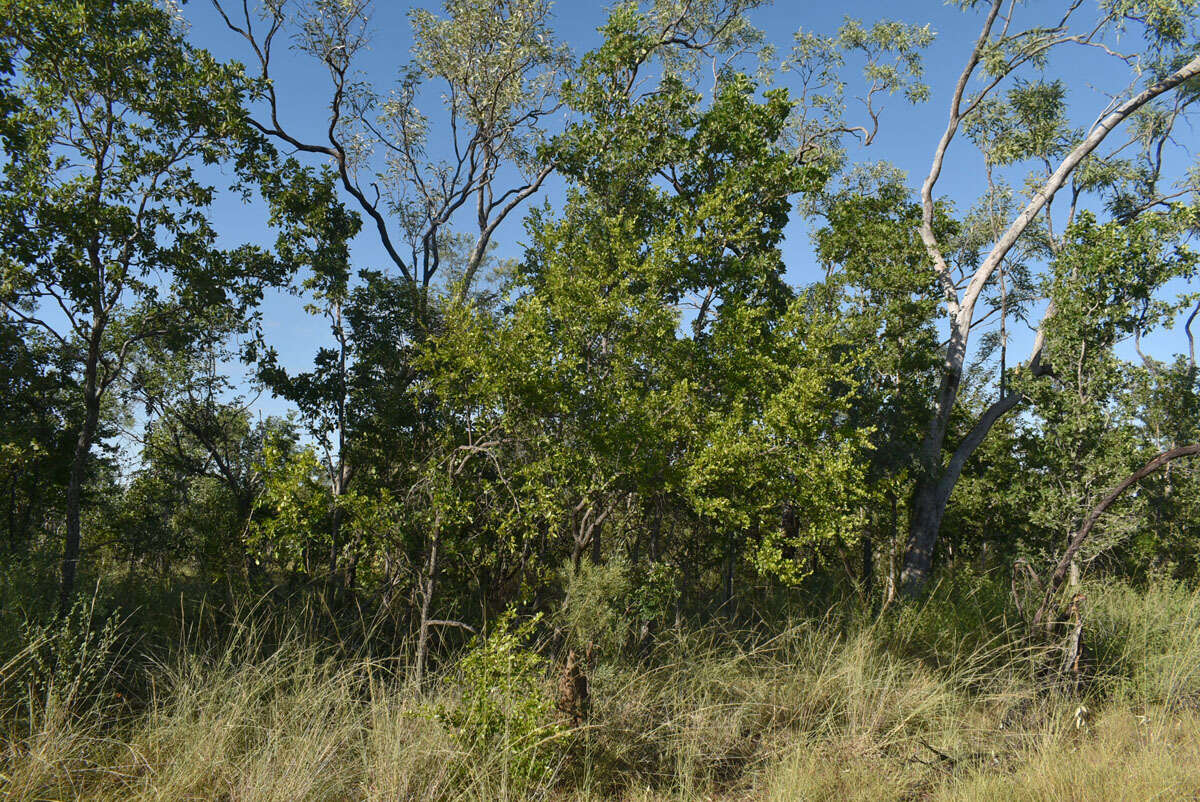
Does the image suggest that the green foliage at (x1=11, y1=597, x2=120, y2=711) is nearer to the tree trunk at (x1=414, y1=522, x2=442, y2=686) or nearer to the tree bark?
the tree trunk at (x1=414, y1=522, x2=442, y2=686)

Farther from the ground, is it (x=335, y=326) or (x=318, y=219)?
(x=318, y=219)

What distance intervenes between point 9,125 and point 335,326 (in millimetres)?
4032

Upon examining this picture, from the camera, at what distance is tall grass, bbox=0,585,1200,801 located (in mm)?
3842

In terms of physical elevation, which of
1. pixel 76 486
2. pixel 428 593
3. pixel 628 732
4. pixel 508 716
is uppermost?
pixel 76 486

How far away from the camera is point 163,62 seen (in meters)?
7.73

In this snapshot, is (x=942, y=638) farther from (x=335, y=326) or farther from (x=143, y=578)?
(x=143, y=578)

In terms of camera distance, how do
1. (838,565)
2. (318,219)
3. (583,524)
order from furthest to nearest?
(838,565) → (318,219) → (583,524)

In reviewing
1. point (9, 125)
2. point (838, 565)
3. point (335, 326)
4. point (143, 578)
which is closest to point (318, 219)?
point (335, 326)

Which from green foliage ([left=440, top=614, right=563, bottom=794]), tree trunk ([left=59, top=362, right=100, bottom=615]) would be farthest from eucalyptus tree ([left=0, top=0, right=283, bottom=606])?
green foliage ([left=440, top=614, right=563, bottom=794])

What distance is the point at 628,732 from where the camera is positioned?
4.93 metres

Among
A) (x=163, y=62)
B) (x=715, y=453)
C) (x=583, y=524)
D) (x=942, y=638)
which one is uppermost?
(x=163, y=62)

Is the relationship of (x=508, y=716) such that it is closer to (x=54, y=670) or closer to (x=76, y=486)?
(x=54, y=670)

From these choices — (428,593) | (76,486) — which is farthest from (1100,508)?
(76,486)

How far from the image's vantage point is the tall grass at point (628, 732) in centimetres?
384
